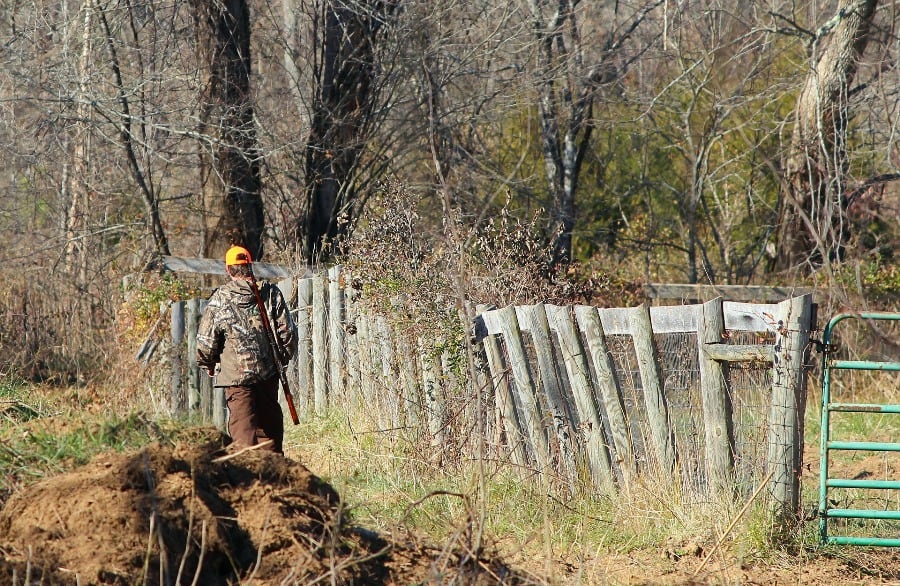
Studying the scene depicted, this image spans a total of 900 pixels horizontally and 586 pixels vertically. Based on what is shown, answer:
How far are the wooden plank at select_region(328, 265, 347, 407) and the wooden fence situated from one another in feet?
4.24

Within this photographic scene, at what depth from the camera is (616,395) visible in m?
6.10

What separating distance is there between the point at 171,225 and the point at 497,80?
5503 mm

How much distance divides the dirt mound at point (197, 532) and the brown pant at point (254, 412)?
101 inches

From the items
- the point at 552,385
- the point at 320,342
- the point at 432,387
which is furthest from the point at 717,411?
the point at 320,342

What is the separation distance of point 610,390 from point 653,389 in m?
0.28

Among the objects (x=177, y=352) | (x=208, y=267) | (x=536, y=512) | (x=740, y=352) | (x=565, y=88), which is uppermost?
(x=565, y=88)

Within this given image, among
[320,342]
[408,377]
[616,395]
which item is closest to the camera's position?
[616,395]

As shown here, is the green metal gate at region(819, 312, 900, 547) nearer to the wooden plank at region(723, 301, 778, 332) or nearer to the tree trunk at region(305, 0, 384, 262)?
the wooden plank at region(723, 301, 778, 332)

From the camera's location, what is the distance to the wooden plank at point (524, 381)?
6.52 metres

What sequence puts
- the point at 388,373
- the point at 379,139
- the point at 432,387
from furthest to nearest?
the point at 379,139 → the point at 388,373 → the point at 432,387

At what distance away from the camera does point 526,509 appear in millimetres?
6070

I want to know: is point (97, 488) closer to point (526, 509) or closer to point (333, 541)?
point (333, 541)

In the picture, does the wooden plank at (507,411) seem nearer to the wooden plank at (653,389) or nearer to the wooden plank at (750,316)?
the wooden plank at (653,389)

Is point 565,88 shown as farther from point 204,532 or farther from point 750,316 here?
point 204,532
